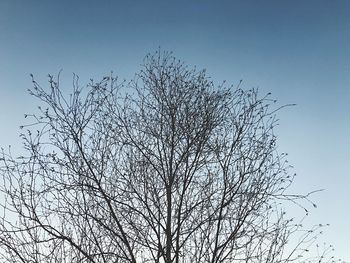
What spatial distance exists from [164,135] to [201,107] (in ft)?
2.01

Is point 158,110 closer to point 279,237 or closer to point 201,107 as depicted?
point 201,107

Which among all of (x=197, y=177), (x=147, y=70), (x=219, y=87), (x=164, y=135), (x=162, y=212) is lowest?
(x=162, y=212)

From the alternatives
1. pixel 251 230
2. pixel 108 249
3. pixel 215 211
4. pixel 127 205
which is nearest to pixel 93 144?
pixel 127 205

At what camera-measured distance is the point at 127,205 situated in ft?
20.3

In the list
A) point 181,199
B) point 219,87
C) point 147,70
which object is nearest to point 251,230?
point 181,199

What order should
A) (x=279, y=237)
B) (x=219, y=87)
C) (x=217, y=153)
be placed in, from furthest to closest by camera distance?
(x=219, y=87)
(x=217, y=153)
(x=279, y=237)

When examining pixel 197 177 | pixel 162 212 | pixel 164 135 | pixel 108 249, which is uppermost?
pixel 164 135

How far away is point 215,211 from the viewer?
6.09m

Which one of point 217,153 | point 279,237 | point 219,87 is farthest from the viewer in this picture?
point 219,87

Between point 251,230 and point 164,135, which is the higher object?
point 164,135

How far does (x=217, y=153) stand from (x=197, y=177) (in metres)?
0.43

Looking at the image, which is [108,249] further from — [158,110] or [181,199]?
[158,110]

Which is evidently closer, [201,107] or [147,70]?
[201,107]

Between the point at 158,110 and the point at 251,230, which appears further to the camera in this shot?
the point at 158,110
